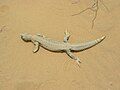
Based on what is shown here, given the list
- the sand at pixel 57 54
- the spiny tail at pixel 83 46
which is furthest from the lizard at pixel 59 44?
the sand at pixel 57 54

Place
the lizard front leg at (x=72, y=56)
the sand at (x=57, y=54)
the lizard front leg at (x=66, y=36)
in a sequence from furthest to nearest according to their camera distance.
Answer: the lizard front leg at (x=66, y=36)
the lizard front leg at (x=72, y=56)
the sand at (x=57, y=54)

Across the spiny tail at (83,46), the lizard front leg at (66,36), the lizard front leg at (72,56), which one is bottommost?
the lizard front leg at (72,56)

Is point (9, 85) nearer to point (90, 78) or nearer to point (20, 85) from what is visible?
point (20, 85)

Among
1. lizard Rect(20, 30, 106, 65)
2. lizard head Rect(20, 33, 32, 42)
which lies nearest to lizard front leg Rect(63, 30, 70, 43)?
lizard Rect(20, 30, 106, 65)

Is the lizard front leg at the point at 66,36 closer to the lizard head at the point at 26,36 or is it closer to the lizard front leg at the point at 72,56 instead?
the lizard front leg at the point at 72,56

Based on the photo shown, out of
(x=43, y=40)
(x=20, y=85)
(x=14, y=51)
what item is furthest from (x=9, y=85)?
(x=43, y=40)
